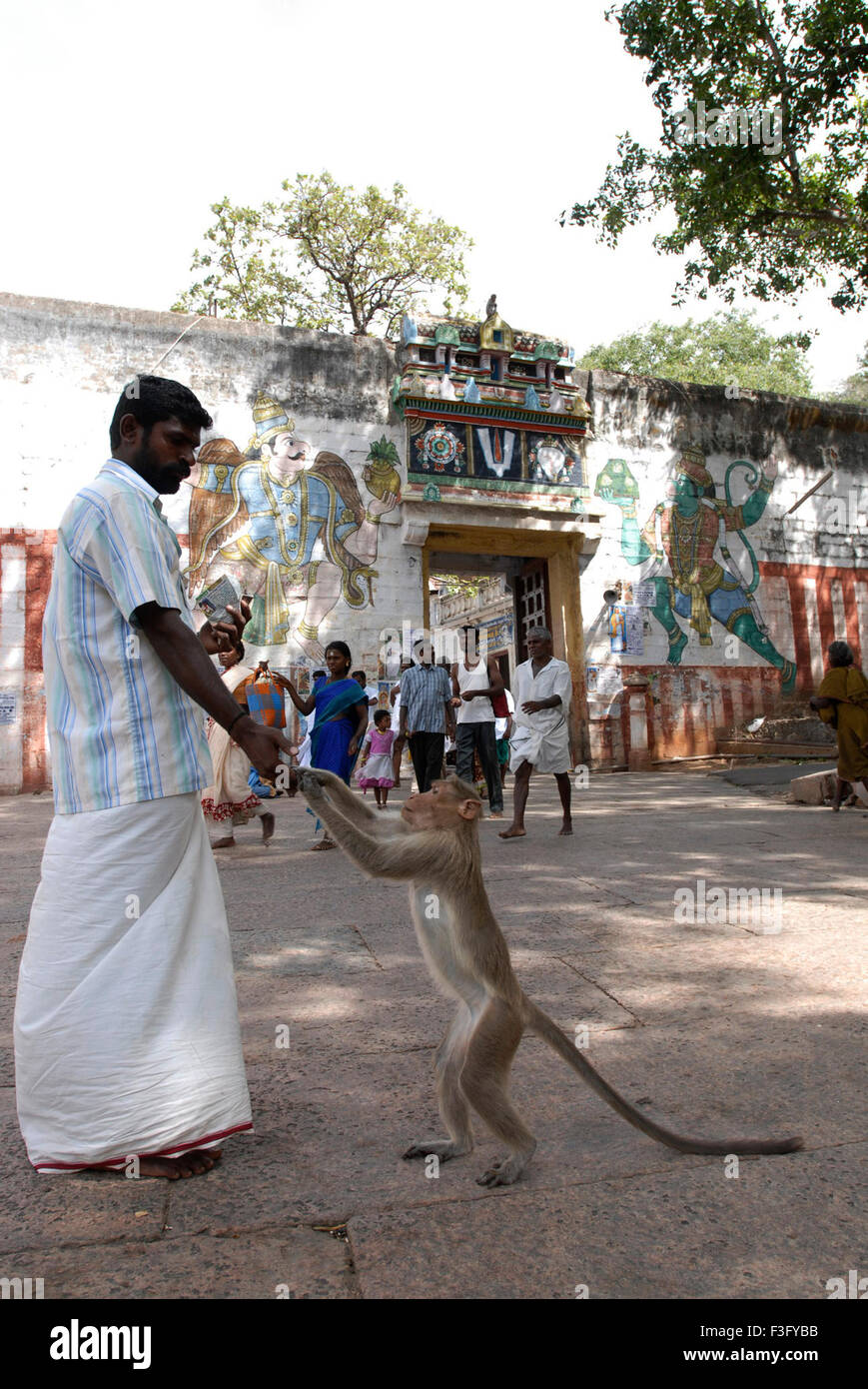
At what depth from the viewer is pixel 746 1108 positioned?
267cm

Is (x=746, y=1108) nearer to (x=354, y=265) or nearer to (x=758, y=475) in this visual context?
(x=758, y=475)

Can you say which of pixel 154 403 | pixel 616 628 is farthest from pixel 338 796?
pixel 616 628

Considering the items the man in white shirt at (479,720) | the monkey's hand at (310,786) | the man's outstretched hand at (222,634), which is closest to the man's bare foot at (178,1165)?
the monkey's hand at (310,786)

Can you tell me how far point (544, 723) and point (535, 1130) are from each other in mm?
5456

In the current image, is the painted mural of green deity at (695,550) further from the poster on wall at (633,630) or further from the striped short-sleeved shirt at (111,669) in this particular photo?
the striped short-sleeved shirt at (111,669)

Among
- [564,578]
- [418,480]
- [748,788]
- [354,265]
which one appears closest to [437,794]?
[748,788]

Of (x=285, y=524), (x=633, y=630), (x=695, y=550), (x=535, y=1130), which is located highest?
(x=285, y=524)

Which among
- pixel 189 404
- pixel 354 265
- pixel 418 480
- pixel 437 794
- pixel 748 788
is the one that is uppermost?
pixel 354 265

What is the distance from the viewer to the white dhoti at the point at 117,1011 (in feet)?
7.42

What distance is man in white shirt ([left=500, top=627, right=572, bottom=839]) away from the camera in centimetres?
784

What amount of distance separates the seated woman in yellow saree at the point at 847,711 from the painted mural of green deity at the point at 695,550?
6.01 meters

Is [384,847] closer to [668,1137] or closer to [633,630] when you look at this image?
[668,1137]

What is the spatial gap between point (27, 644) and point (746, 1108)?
10.9 m

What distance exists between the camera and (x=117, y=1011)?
2.27 m
